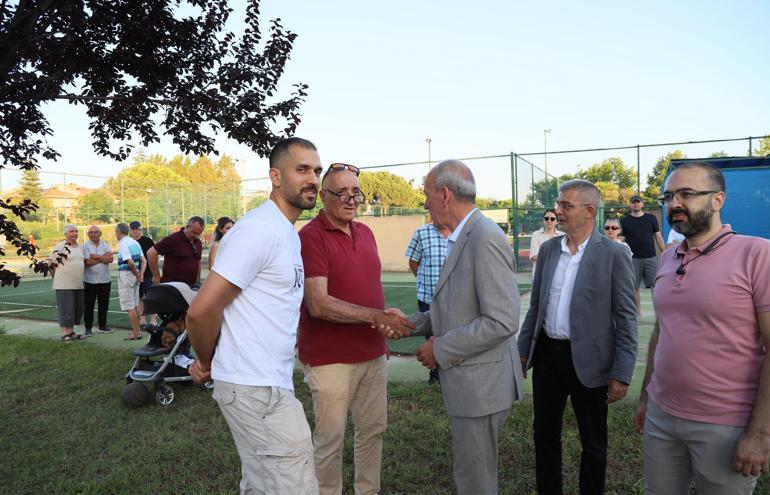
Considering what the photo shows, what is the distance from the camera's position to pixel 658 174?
19766 millimetres

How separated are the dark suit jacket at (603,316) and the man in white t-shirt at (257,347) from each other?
74.1 inches

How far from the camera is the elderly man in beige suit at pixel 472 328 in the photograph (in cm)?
264

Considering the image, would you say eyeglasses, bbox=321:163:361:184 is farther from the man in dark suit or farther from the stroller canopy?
the stroller canopy

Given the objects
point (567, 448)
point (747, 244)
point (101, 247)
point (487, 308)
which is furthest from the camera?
point (101, 247)

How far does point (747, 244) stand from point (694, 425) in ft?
2.69

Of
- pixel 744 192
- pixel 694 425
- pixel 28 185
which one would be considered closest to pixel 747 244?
pixel 694 425

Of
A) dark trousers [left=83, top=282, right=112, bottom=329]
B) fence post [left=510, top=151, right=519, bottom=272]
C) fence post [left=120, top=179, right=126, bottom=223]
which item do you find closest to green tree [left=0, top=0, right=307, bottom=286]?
dark trousers [left=83, top=282, right=112, bottom=329]

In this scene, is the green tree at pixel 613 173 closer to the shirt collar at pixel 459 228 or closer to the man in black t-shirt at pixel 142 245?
the man in black t-shirt at pixel 142 245

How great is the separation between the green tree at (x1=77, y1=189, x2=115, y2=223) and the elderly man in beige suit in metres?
31.9

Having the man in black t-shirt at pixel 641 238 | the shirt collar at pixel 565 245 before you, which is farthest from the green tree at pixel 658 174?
the shirt collar at pixel 565 245

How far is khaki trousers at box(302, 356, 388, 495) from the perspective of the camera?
10.8 feet

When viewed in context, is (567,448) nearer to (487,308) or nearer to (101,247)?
(487,308)

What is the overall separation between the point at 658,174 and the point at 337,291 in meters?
19.6

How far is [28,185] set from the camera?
26.6 meters
